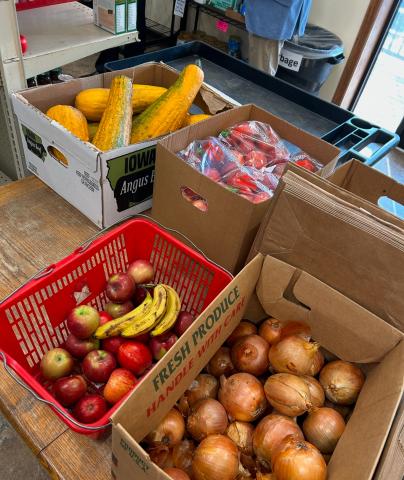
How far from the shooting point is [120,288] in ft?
2.60

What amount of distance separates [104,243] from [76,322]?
182 millimetres

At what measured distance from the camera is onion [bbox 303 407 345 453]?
66 centimetres

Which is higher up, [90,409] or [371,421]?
[371,421]

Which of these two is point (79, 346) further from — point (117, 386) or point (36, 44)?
point (36, 44)

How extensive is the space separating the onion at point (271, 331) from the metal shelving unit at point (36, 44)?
0.92m

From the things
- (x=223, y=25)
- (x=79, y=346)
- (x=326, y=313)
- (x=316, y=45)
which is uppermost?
(x=326, y=313)

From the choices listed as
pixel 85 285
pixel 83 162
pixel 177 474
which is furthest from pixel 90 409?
pixel 83 162

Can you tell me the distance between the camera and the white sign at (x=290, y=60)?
254 cm

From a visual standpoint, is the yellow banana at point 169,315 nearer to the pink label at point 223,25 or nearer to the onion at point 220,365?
the onion at point 220,365

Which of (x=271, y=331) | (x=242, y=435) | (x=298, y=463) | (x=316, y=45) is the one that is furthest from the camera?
(x=316, y=45)

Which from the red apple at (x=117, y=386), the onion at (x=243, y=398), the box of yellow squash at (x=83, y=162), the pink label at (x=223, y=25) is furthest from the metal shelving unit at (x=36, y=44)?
the pink label at (x=223, y=25)

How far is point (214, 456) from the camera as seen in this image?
601 millimetres

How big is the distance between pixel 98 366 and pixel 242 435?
0.88 ft

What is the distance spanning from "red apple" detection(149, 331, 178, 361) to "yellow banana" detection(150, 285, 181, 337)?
2 cm
